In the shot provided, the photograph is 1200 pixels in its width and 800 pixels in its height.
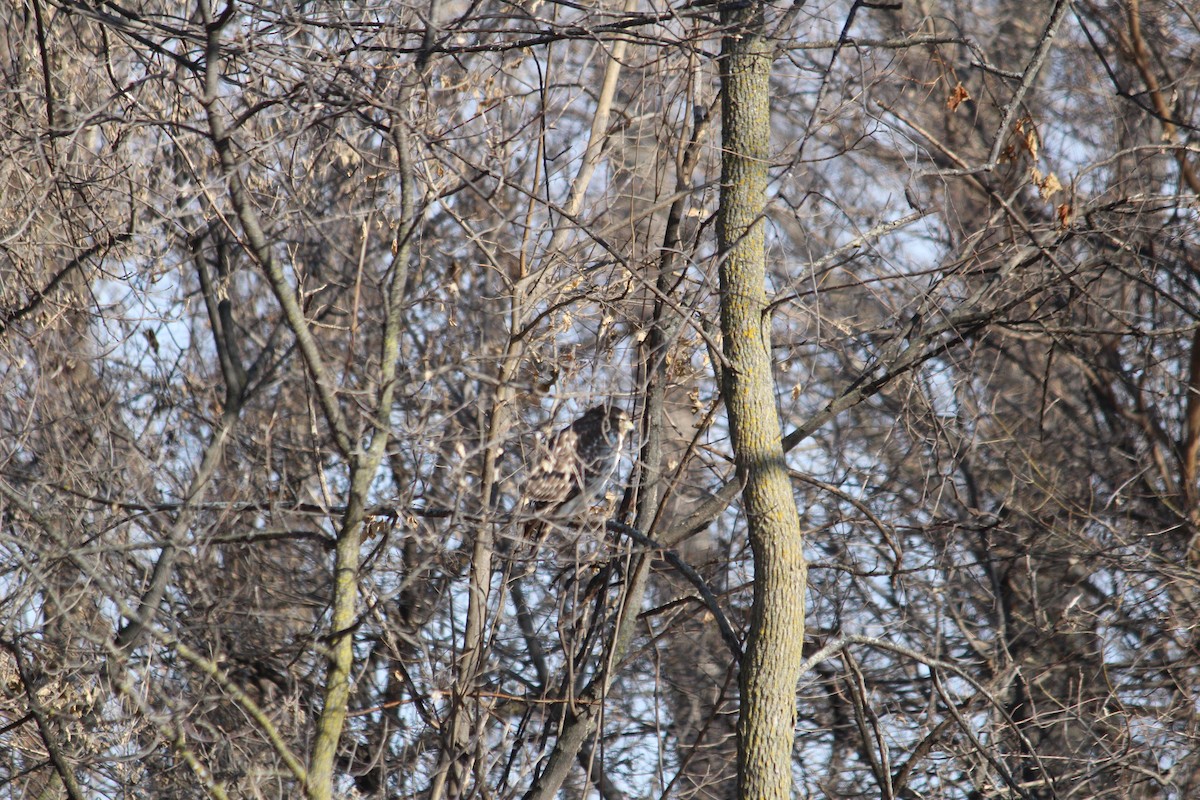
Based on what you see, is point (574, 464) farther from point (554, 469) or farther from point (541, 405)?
point (541, 405)

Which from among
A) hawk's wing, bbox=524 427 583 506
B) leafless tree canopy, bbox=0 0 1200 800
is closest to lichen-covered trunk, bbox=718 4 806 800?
leafless tree canopy, bbox=0 0 1200 800

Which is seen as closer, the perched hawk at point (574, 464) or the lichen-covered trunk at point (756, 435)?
the perched hawk at point (574, 464)

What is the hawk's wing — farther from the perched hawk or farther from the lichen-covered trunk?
the lichen-covered trunk

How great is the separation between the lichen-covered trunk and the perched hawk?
51 centimetres

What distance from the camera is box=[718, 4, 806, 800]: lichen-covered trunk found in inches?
158

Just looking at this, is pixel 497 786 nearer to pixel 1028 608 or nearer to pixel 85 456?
pixel 85 456

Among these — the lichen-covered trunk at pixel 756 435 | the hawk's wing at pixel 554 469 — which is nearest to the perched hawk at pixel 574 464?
the hawk's wing at pixel 554 469

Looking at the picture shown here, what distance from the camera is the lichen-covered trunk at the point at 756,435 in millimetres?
4016

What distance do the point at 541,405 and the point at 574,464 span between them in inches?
28.0

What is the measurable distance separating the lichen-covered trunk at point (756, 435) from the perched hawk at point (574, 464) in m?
0.51

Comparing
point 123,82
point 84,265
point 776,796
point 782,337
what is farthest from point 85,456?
point 776,796

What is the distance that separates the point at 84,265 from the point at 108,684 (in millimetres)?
2267

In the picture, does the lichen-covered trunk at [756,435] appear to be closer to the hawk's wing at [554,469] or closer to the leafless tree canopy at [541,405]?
the leafless tree canopy at [541,405]

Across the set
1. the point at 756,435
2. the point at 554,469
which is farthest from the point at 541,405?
the point at 756,435
